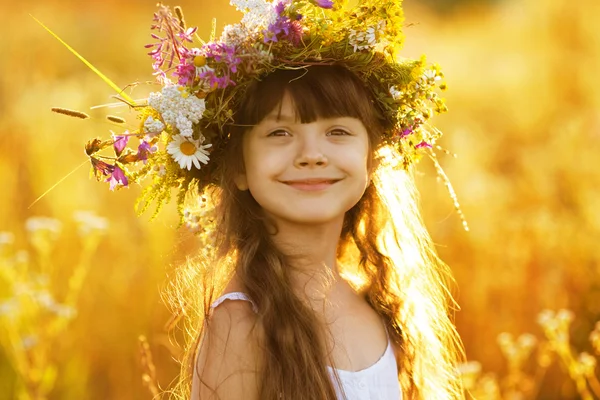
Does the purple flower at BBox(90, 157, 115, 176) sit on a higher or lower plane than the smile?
higher

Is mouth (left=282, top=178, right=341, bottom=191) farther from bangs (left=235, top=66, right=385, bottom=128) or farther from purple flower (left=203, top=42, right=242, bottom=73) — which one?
purple flower (left=203, top=42, right=242, bottom=73)

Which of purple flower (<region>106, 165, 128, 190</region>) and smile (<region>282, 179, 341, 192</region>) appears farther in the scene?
smile (<region>282, 179, 341, 192</region>)

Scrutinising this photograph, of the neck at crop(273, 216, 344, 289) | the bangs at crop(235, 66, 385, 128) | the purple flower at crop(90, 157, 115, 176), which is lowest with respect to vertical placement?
the neck at crop(273, 216, 344, 289)

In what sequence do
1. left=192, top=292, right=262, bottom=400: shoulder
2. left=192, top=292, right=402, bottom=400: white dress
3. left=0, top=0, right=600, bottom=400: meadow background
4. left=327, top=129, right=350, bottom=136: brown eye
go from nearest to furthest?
left=192, top=292, right=262, bottom=400: shoulder
left=192, top=292, right=402, bottom=400: white dress
left=327, top=129, right=350, bottom=136: brown eye
left=0, top=0, right=600, bottom=400: meadow background

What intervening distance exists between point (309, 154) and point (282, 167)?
0.08 m

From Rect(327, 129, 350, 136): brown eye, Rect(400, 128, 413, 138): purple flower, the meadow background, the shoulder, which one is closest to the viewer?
the shoulder

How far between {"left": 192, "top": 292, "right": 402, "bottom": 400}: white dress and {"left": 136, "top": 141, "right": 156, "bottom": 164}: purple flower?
1.33 ft

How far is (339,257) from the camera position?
2855 mm

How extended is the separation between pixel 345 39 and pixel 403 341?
937 millimetres

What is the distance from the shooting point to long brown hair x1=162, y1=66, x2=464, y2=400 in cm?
228

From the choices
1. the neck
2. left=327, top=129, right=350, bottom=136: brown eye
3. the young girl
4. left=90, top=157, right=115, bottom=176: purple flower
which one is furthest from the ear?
left=90, top=157, right=115, bottom=176: purple flower

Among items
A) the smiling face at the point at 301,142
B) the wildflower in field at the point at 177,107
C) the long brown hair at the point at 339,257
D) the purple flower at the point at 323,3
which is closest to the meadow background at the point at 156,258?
the long brown hair at the point at 339,257

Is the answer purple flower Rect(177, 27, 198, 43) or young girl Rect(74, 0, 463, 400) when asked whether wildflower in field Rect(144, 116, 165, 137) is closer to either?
young girl Rect(74, 0, 463, 400)

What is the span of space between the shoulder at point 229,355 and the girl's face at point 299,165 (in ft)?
0.99
